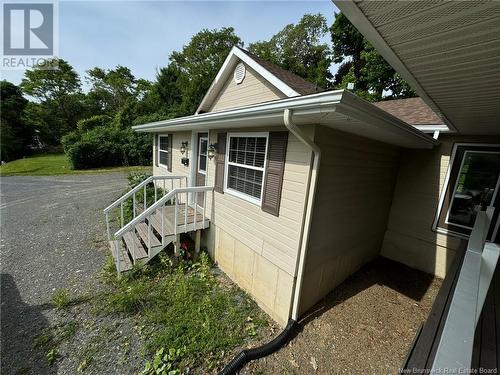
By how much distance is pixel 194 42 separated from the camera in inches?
971

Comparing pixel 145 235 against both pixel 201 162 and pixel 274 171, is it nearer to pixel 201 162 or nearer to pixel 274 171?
pixel 201 162

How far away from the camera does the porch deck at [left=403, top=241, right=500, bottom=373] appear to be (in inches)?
57.8

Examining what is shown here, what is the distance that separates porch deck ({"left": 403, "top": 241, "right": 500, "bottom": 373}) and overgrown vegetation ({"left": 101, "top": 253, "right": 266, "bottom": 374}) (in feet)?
7.33

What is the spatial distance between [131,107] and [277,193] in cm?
2776

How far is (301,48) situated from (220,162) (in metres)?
24.7

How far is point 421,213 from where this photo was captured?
5078 mm

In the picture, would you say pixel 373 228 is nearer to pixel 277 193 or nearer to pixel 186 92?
pixel 277 193

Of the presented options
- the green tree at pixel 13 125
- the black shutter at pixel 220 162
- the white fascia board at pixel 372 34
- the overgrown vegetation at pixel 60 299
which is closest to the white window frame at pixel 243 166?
the black shutter at pixel 220 162

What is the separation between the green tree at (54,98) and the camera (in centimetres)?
2628

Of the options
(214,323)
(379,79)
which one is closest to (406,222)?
(214,323)

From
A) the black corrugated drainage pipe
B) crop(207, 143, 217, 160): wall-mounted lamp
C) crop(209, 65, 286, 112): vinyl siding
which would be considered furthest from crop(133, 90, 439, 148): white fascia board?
the black corrugated drainage pipe

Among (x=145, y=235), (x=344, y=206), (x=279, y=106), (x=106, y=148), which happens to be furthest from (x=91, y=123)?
(x=344, y=206)

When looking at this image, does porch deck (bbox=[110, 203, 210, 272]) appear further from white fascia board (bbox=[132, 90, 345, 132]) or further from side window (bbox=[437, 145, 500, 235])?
side window (bbox=[437, 145, 500, 235])

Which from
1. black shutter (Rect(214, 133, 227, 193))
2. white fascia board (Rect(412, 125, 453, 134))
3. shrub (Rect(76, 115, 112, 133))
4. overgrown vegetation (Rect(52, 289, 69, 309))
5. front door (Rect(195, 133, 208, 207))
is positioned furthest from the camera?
shrub (Rect(76, 115, 112, 133))
